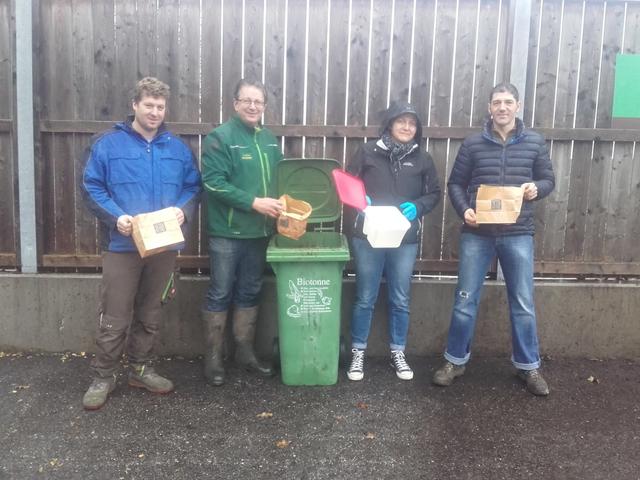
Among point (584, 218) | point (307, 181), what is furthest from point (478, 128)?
point (307, 181)

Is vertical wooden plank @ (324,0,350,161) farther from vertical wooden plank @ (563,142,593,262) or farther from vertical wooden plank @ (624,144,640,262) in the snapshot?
vertical wooden plank @ (624,144,640,262)

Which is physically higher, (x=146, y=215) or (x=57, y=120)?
(x=57, y=120)

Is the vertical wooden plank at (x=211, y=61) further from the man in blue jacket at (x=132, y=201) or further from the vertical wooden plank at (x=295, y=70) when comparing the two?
the man in blue jacket at (x=132, y=201)

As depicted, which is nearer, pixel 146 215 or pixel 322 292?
pixel 146 215

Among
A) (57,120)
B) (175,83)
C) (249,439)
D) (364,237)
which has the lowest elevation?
(249,439)

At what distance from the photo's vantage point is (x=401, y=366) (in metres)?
4.08

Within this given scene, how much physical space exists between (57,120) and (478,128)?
3.22 m

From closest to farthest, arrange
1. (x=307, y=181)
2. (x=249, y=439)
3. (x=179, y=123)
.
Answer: (x=249, y=439)
(x=307, y=181)
(x=179, y=123)

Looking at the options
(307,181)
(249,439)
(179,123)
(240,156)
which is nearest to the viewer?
(249,439)

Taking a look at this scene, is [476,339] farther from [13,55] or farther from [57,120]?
[13,55]

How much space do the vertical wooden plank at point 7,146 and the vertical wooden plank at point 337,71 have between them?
7.85 ft

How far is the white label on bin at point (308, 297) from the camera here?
3791 millimetres

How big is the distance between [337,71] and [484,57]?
1128 millimetres

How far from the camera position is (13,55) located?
14.0ft
